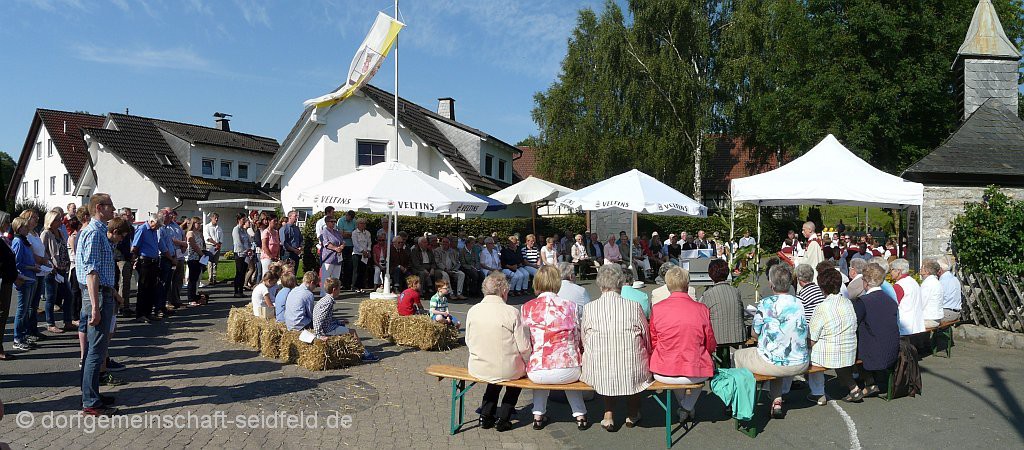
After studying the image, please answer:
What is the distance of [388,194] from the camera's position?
11.3m

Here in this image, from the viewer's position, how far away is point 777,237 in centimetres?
3281

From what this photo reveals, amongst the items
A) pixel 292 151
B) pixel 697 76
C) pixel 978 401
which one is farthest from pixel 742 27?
pixel 978 401

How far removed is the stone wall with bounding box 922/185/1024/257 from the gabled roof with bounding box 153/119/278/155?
33.9m

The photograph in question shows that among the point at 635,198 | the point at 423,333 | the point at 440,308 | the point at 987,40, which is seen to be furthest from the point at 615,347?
the point at 987,40

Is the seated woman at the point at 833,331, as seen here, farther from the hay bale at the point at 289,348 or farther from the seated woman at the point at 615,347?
the hay bale at the point at 289,348

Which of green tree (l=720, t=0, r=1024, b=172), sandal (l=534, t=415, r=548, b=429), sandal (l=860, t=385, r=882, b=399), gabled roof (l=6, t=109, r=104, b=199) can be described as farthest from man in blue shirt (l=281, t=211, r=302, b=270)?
gabled roof (l=6, t=109, r=104, b=199)

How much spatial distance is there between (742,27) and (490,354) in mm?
30423

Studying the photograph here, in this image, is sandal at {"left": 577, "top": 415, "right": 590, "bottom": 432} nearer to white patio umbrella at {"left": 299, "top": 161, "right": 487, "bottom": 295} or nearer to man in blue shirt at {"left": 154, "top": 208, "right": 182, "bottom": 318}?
white patio umbrella at {"left": 299, "top": 161, "right": 487, "bottom": 295}

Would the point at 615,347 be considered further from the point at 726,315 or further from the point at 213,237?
the point at 213,237

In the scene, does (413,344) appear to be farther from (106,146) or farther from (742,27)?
(106,146)

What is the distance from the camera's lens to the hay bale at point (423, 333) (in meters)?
8.98

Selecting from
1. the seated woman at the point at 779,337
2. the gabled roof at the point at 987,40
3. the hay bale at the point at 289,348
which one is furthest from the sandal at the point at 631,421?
A: the gabled roof at the point at 987,40

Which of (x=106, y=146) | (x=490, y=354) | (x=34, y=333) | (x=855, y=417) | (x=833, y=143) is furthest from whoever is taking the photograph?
(x=106, y=146)

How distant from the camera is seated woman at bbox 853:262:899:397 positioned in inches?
269
